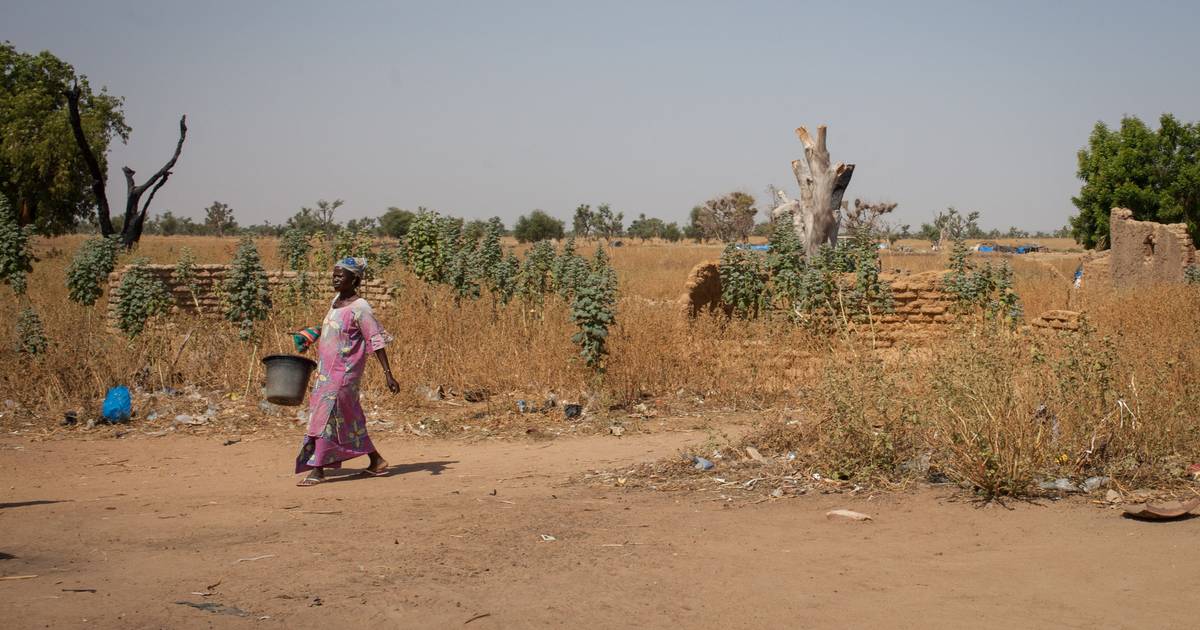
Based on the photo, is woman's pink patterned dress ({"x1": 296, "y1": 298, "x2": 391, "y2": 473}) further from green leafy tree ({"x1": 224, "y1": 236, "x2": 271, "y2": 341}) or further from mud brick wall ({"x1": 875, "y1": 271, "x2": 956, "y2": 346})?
mud brick wall ({"x1": 875, "y1": 271, "x2": 956, "y2": 346})

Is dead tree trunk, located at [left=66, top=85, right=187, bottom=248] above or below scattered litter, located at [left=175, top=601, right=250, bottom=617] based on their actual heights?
above

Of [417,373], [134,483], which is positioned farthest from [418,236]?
[134,483]

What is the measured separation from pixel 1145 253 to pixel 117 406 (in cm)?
1686

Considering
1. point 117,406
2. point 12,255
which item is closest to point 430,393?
point 117,406

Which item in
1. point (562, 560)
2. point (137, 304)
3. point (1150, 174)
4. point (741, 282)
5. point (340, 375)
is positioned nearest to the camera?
point (562, 560)

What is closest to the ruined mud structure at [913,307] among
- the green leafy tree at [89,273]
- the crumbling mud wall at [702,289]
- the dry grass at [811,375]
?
the crumbling mud wall at [702,289]

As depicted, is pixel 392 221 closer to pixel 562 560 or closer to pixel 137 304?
pixel 137 304

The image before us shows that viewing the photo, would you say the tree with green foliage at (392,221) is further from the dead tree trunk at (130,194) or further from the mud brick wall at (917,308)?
the mud brick wall at (917,308)

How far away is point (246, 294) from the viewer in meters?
11.7

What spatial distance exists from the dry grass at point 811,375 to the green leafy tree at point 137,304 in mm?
254

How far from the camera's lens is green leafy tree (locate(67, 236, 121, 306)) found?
550 inches

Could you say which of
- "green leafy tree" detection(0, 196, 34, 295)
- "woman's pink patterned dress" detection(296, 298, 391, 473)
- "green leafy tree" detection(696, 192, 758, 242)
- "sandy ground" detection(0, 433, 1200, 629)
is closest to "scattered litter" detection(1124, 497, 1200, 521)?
"sandy ground" detection(0, 433, 1200, 629)

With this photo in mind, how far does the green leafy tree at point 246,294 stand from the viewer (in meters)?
11.7

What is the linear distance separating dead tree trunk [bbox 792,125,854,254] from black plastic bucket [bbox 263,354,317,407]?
44.7ft
